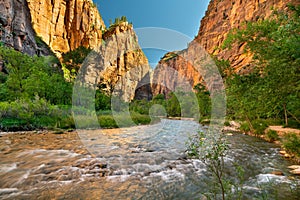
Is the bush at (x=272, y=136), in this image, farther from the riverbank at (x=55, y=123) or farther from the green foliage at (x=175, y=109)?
the green foliage at (x=175, y=109)

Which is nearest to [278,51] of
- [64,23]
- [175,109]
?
[175,109]

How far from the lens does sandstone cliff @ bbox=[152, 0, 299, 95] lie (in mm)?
44269

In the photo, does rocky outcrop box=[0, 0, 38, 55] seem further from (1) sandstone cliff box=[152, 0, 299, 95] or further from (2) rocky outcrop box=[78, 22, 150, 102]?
(1) sandstone cliff box=[152, 0, 299, 95]

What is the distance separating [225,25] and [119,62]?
44822mm

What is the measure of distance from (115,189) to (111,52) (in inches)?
2926

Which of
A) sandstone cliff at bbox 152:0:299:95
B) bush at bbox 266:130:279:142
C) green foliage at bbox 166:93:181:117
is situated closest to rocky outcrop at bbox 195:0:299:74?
sandstone cliff at bbox 152:0:299:95

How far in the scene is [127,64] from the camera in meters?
80.9

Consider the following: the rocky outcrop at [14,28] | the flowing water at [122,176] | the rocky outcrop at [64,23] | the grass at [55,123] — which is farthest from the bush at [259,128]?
the rocky outcrop at [64,23]

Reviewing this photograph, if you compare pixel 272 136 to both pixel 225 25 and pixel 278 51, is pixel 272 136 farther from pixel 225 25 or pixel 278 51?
pixel 225 25

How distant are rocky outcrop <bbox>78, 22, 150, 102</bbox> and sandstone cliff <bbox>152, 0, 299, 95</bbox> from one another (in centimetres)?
2313

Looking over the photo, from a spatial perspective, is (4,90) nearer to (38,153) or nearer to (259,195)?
(38,153)

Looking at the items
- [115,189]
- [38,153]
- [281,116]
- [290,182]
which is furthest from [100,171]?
[281,116]

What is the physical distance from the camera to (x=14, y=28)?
32.6 metres

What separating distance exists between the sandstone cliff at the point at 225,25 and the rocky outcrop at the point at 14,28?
128 feet
